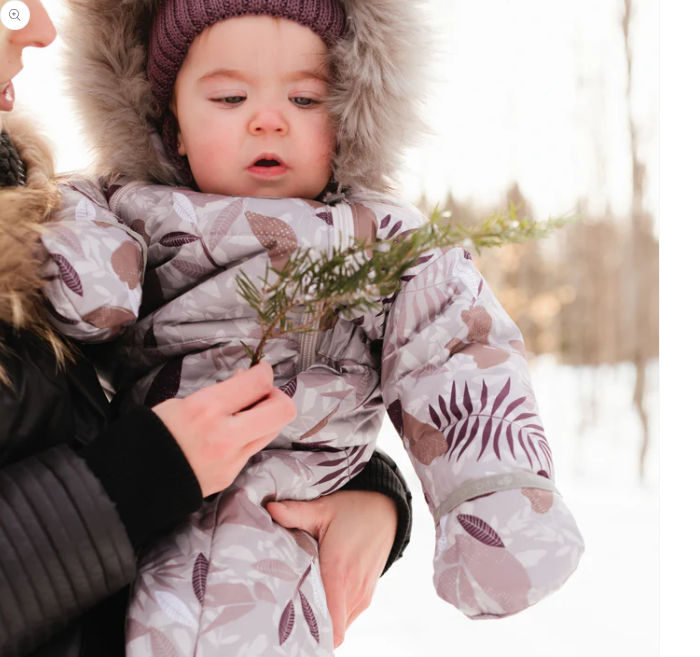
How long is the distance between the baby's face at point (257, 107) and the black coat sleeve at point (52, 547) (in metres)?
0.39

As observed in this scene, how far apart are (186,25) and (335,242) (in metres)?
0.32

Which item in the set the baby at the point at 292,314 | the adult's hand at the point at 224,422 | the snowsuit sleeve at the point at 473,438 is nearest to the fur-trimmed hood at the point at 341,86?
the baby at the point at 292,314

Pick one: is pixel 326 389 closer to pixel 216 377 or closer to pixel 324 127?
pixel 216 377

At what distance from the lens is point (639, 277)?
2846mm

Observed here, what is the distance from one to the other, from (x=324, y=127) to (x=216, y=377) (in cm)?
32

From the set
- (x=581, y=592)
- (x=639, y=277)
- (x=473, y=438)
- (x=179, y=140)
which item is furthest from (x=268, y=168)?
(x=639, y=277)

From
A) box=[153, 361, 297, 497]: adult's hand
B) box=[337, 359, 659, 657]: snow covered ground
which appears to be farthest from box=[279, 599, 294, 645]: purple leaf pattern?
box=[337, 359, 659, 657]: snow covered ground

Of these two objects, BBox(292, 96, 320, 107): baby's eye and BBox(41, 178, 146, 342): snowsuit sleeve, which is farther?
BBox(292, 96, 320, 107): baby's eye

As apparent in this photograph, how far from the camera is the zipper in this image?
0.75m

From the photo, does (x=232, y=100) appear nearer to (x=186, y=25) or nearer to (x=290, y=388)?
(x=186, y=25)

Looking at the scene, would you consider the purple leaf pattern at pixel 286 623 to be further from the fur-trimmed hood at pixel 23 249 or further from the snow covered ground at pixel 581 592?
the snow covered ground at pixel 581 592

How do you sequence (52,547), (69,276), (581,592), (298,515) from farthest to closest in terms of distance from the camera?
1. (581,592)
2. (298,515)
3. (69,276)
4. (52,547)

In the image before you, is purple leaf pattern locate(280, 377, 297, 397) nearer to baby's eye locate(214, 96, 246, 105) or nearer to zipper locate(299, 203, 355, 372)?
zipper locate(299, 203, 355, 372)

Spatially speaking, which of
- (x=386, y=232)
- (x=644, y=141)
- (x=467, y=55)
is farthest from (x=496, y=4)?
(x=386, y=232)
